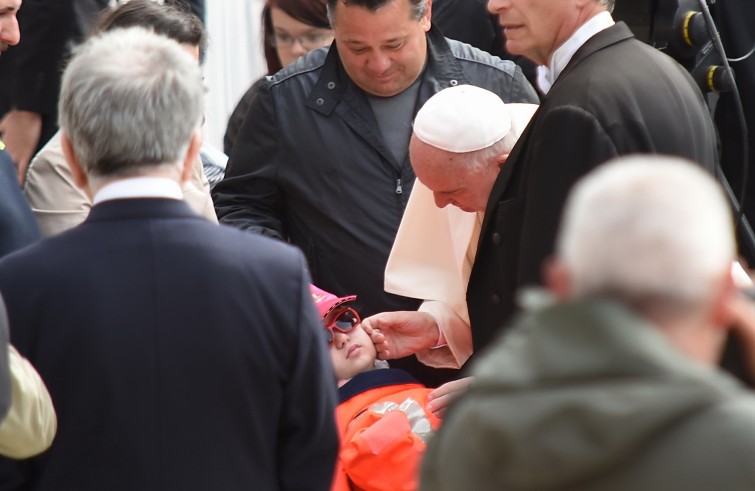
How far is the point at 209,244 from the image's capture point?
2.18 meters

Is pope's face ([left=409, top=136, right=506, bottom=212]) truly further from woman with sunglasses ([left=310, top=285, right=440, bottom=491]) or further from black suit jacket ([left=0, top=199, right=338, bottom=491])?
black suit jacket ([left=0, top=199, right=338, bottom=491])

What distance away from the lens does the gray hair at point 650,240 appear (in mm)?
1351

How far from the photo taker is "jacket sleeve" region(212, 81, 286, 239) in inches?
148

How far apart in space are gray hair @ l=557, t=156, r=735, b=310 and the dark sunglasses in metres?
1.94

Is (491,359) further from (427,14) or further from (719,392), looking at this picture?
(427,14)

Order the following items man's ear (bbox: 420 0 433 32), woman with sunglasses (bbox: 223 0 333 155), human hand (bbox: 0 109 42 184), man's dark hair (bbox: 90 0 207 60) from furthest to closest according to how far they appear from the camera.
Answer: woman with sunglasses (bbox: 223 0 333 155), human hand (bbox: 0 109 42 184), man's ear (bbox: 420 0 433 32), man's dark hair (bbox: 90 0 207 60)

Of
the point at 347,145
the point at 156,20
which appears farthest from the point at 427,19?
the point at 156,20

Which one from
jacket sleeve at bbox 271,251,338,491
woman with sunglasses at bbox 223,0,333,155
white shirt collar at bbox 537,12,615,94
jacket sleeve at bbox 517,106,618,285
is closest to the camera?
jacket sleeve at bbox 271,251,338,491

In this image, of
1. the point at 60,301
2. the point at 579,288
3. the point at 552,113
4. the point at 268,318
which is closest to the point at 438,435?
the point at 579,288

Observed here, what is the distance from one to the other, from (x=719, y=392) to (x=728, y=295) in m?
0.13

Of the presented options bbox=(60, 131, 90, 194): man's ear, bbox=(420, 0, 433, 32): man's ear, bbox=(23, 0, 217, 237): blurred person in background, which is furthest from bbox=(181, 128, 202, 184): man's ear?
bbox=(420, 0, 433, 32): man's ear

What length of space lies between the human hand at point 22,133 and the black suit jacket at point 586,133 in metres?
2.02

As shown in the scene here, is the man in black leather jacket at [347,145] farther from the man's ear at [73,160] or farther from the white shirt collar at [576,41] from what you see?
the man's ear at [73,160]

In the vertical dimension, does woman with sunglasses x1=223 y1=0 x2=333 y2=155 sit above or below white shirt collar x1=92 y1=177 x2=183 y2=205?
below
